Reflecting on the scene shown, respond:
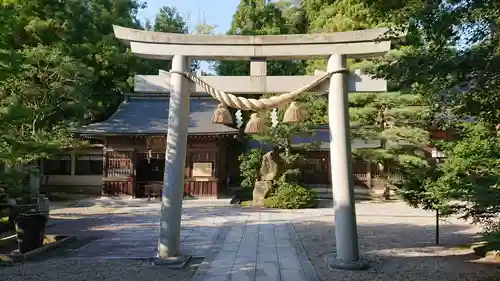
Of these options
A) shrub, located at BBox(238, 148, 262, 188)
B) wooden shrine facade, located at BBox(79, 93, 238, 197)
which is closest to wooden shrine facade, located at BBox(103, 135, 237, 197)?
wooden shrine facade, located at BBox(79, 93, 238, 197)

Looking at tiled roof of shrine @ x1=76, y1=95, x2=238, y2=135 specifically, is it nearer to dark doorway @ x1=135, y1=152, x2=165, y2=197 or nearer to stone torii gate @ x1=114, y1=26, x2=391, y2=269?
dark doorway @ x1=135, y1=152, x2=165, y2=197

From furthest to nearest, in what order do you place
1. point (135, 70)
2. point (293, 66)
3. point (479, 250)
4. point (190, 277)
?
1. point (293, 66)
2. point (135, 70)
3. point (479, 250)
4. point (190, 277)

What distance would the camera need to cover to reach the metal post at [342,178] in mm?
6602

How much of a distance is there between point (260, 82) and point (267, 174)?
10.2 meters

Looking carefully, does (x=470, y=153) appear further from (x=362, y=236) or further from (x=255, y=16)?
(x=255, y=16)

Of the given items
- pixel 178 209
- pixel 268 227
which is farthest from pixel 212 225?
pixel 178 209

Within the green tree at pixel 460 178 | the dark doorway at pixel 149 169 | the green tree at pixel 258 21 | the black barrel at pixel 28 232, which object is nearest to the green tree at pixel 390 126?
the green tree at pixel 460 178

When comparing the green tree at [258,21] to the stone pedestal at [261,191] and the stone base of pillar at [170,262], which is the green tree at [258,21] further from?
the stone base of pillar at [170,262]

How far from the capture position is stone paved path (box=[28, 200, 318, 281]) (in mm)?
6469

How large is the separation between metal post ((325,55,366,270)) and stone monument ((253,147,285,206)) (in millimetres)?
9894

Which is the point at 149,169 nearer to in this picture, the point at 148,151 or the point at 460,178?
the point at 148,151

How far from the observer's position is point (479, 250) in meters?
7.83

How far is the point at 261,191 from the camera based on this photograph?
1694 cm

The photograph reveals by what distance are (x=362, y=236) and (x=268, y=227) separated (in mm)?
2447
